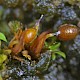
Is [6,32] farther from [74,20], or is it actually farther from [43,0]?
[74,20]

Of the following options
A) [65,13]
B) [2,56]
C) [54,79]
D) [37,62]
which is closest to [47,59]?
[37,62]

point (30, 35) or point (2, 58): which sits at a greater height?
point (30, 35)

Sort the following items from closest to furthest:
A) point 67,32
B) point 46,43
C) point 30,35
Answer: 1. point 30,35
2. point 67,32
3. point 46,43

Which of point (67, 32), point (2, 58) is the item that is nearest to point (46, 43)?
point (67, 32)

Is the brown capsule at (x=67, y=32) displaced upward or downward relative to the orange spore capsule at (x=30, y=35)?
downward

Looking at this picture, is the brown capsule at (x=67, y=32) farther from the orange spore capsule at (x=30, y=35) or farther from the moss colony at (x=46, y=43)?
the orange spore capsule at (x=30, y=35)

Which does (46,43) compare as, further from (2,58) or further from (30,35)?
(2,58)

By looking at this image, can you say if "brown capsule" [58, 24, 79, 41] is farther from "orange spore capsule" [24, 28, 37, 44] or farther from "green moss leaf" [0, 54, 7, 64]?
"green moss leaf" [0, 54, 7, 64]

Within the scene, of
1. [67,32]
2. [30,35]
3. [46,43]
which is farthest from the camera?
[46,43]

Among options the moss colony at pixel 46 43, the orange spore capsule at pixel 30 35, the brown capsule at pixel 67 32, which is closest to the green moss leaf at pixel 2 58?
the moss colony at pixel 46 43
